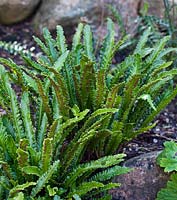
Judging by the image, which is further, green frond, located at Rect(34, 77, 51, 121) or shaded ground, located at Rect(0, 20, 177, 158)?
shaded ground, located at Rect(0, 20, 177, 158)

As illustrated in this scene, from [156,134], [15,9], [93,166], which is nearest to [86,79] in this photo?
[93,166]

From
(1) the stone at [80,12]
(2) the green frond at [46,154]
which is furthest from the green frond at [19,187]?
(1) the stone at [80,12]

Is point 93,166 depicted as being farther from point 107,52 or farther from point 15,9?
point 15,9

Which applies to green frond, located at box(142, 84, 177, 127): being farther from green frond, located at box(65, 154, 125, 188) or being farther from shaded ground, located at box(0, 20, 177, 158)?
green frond, located at box(65, 154, 125, 188)

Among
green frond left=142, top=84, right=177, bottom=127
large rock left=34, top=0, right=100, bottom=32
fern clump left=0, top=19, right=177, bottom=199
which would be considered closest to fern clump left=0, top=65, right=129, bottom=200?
fern clump left=0, top=19, right=177, bottom=199

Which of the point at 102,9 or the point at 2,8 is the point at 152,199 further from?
the point at 2,8

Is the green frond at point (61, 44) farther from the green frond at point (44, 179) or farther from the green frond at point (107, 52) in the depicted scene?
the green frond at point (44, 179)
